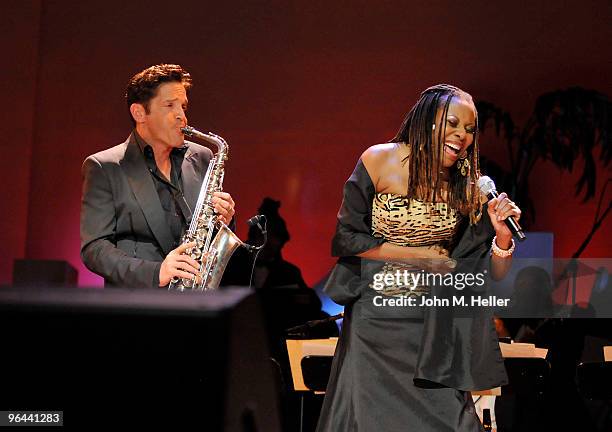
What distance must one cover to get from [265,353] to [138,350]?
0.17 m

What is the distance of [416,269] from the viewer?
126 inches

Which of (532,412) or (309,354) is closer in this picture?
(309,354)

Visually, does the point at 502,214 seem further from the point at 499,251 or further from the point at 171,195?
the point at 171,195

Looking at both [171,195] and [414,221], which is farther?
[171,195]

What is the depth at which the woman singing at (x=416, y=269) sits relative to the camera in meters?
3.14

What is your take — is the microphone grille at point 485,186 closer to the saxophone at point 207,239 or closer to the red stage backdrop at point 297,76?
the saxophone at point 207,239

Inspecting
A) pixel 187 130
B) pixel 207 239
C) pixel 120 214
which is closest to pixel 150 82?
pixel 187 130

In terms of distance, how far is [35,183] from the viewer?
7211 mm

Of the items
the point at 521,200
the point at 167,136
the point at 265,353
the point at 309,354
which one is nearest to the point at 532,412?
the point at 521,200

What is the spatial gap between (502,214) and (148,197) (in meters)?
1.19

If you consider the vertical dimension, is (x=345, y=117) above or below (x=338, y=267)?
above

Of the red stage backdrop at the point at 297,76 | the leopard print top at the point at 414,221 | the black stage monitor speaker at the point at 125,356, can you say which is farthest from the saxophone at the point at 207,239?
the red stage backdrop at the point at 297,76

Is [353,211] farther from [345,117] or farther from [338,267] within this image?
[345,117]

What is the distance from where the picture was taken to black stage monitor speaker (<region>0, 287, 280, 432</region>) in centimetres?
93
